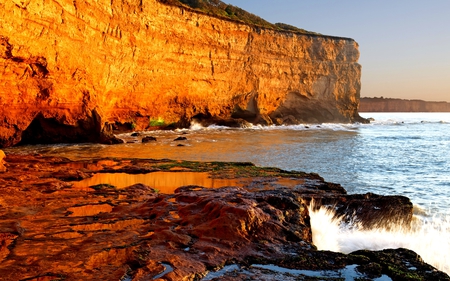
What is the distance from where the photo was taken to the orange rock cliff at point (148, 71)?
16125 mm

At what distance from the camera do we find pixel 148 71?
89.5ft

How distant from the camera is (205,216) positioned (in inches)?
211

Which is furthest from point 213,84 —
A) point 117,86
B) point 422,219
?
point 422,219

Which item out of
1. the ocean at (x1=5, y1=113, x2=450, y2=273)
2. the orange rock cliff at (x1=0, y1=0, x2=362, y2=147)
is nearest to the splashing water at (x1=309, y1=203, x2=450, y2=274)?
the ocean at (x1=5, y1=113, x2=450, y2=273)

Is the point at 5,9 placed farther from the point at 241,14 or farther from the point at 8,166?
the point at 241,14

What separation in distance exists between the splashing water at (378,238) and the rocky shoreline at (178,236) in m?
0.26

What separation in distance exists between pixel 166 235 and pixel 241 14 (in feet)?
152

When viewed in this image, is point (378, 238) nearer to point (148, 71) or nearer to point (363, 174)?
point (363, 174)

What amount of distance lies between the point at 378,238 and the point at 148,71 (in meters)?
23.7

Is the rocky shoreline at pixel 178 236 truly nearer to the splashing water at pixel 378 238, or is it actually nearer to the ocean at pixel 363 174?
the splashing water at pixel 378 238

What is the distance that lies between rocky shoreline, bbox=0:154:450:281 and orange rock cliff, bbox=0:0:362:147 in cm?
969

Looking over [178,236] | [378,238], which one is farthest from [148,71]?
[178,236]

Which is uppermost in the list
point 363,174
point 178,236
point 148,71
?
point 148,71

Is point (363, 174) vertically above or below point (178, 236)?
below
